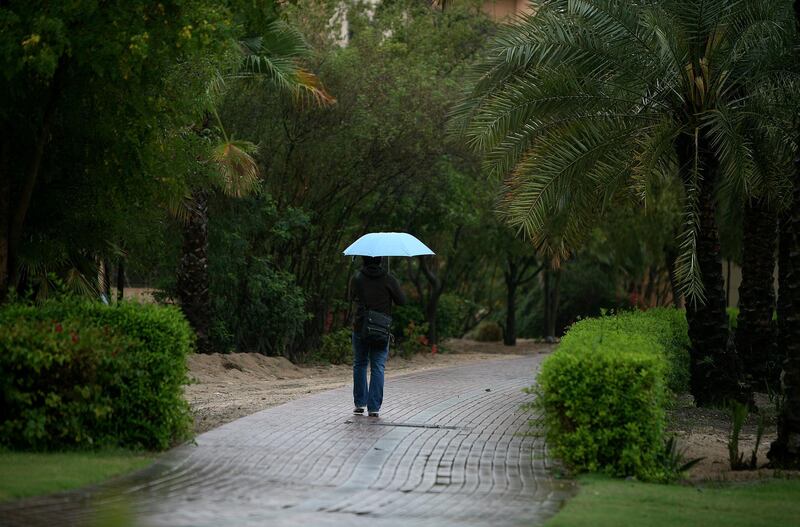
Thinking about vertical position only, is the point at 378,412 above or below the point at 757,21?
below

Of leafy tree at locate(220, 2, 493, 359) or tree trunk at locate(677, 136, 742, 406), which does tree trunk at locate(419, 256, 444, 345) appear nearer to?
leafy tree at locate(220, 2, 493, 359)

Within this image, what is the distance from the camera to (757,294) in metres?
19.8

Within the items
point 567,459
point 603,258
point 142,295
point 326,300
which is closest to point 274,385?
point 142,295

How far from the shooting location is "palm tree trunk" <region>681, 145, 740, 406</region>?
1689 cm

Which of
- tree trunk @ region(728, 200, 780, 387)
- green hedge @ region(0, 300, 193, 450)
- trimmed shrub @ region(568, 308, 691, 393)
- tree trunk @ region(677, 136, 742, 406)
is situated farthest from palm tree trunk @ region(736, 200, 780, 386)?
green hedge @ region(0, 300, 193, 450)

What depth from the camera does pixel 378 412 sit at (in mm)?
13680

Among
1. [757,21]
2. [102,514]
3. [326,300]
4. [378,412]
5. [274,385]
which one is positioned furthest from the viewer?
[326,300]

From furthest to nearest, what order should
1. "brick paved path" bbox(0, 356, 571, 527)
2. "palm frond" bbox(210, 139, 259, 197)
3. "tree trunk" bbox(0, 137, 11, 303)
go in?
1. "palm frond" bbox(210, 139, 259, 197)
2. "tree trunk" bbox(0, 137, 11, 303)
3. "brick paved path" bbox(0, 356, 571, 527)

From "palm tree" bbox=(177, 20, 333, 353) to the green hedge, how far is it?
5940 mm

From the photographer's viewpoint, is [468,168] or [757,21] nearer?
[757,21]

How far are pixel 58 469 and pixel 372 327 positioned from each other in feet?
16.0

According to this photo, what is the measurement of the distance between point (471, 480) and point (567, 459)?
37.2 inches

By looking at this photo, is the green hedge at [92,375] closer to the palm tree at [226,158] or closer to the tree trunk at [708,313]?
the palm tree at [226,158]

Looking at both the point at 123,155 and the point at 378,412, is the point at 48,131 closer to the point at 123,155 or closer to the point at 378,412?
the point at 123,155
